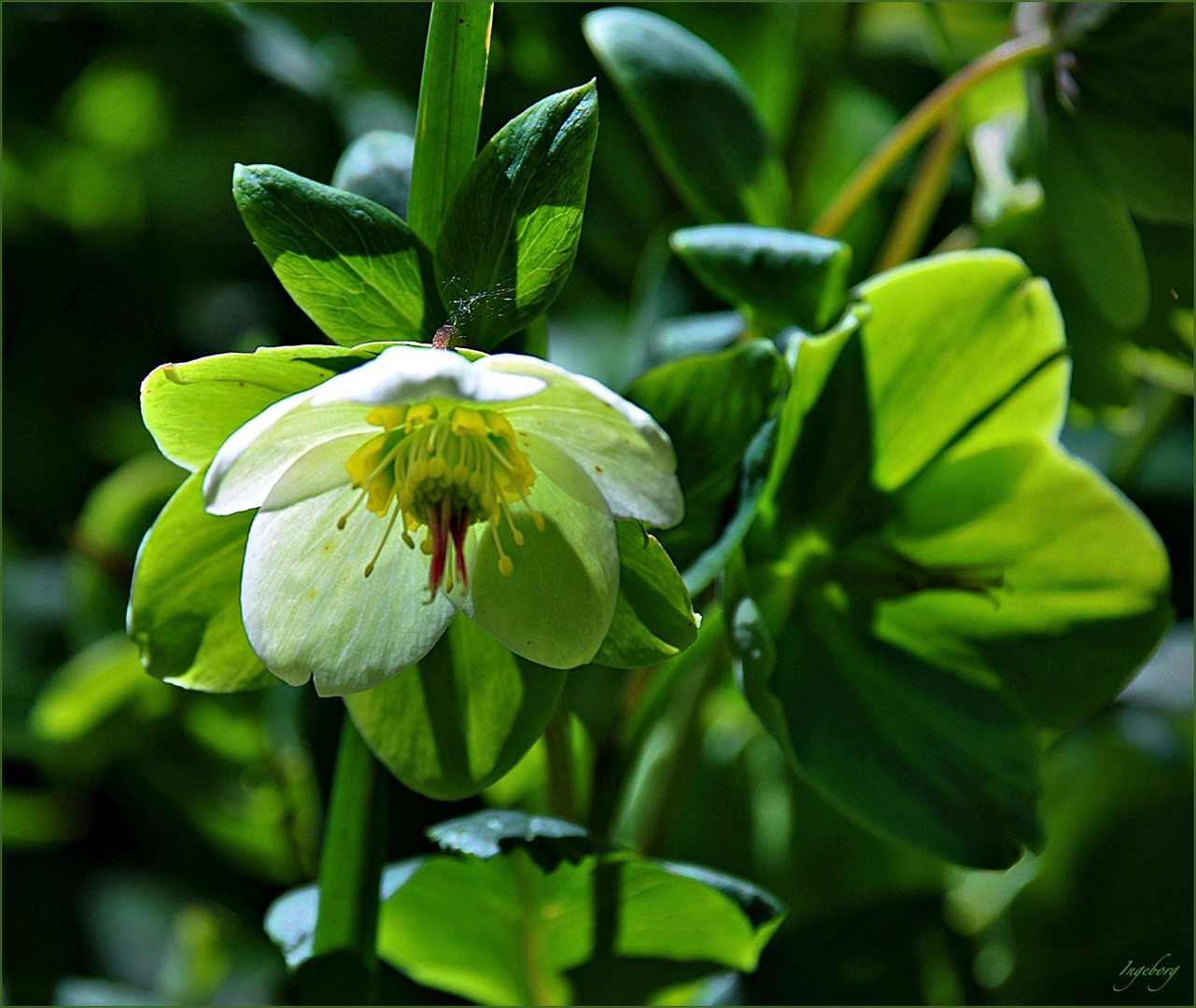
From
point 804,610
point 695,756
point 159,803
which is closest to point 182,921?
point 159,803

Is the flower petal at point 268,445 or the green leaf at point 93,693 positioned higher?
the flower petal at point 268,445

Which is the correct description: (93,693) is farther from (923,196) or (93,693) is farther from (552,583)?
(923,196)

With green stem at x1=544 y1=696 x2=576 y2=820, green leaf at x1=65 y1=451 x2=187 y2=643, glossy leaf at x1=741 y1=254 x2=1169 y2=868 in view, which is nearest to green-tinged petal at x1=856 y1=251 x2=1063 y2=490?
glossy leaf at x1=741 y1=254 x2=1169 y2=868
